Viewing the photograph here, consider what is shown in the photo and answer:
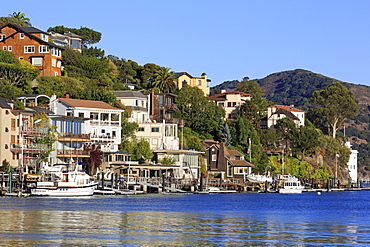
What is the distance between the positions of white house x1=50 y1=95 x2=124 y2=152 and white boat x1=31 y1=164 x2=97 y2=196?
22.5 metres

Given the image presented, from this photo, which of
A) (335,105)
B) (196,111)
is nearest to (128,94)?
(196,111)

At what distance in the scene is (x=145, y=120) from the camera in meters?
130

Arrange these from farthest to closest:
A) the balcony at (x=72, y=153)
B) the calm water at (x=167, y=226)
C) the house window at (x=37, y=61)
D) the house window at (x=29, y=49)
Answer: the house window at (x=29, y=49) → the house window at (x=37, y=61) → the balcony at (x=72, y=153) → the calm water at (x=167, y=226)

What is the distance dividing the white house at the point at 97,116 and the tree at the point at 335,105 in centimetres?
7620

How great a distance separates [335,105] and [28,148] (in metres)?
99.0

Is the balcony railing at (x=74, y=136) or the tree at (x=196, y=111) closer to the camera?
the balcony railing at (x=74, y=136)

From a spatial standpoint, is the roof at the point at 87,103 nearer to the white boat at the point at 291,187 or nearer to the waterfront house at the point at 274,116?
the white boat at the point at 291,187

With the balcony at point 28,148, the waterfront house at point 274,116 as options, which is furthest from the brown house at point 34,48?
the waterfront house at point 274,116

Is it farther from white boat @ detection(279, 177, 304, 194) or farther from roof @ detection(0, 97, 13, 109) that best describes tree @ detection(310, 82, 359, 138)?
roof @ detection(0, 97, 13, 109)

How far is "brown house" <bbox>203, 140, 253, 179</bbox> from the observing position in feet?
440

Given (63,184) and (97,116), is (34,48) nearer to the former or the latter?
(97,116)

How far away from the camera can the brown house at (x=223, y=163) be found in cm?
13400

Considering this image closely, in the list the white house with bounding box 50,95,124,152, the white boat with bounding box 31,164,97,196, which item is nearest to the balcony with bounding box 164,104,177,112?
the white house with bounding box 50,95,124,152

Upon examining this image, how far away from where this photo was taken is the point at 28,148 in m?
95.4
